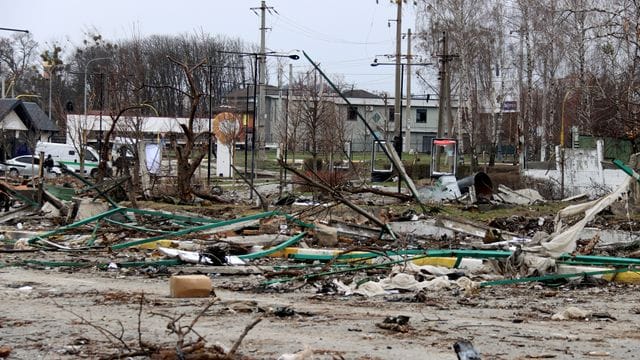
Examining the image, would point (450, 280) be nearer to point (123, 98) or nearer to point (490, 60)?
point (123, 98)

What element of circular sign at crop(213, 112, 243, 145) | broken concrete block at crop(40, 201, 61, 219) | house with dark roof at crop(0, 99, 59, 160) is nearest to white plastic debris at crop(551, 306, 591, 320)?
broken concrete block at crop(40, 201, 61, 219)

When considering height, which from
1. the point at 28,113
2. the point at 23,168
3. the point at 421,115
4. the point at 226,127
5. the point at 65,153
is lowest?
the point at 23,168

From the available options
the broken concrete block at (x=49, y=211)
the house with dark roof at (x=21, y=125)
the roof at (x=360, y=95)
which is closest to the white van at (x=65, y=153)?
the house with dark roof at (x=21, y=125)

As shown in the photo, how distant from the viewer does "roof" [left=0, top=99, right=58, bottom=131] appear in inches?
2184

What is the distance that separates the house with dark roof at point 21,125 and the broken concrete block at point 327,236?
3837cm

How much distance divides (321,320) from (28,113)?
5528 centimetres

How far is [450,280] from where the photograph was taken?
12.0m

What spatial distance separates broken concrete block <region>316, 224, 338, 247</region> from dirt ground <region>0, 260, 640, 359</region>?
340cm

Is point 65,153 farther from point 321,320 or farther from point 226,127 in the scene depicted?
point 321,320

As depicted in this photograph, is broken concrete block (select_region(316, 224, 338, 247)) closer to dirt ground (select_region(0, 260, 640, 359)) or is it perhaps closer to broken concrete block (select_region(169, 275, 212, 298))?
dirt ground (select_region(0, 260, 640, 359))

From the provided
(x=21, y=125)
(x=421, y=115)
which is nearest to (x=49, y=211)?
(x=21, y=125)

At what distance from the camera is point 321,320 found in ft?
29.3

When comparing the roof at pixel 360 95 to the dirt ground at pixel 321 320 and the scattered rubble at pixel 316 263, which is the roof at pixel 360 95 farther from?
the dirt ground at pixel 321 320

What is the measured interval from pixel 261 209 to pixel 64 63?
6744 cm
